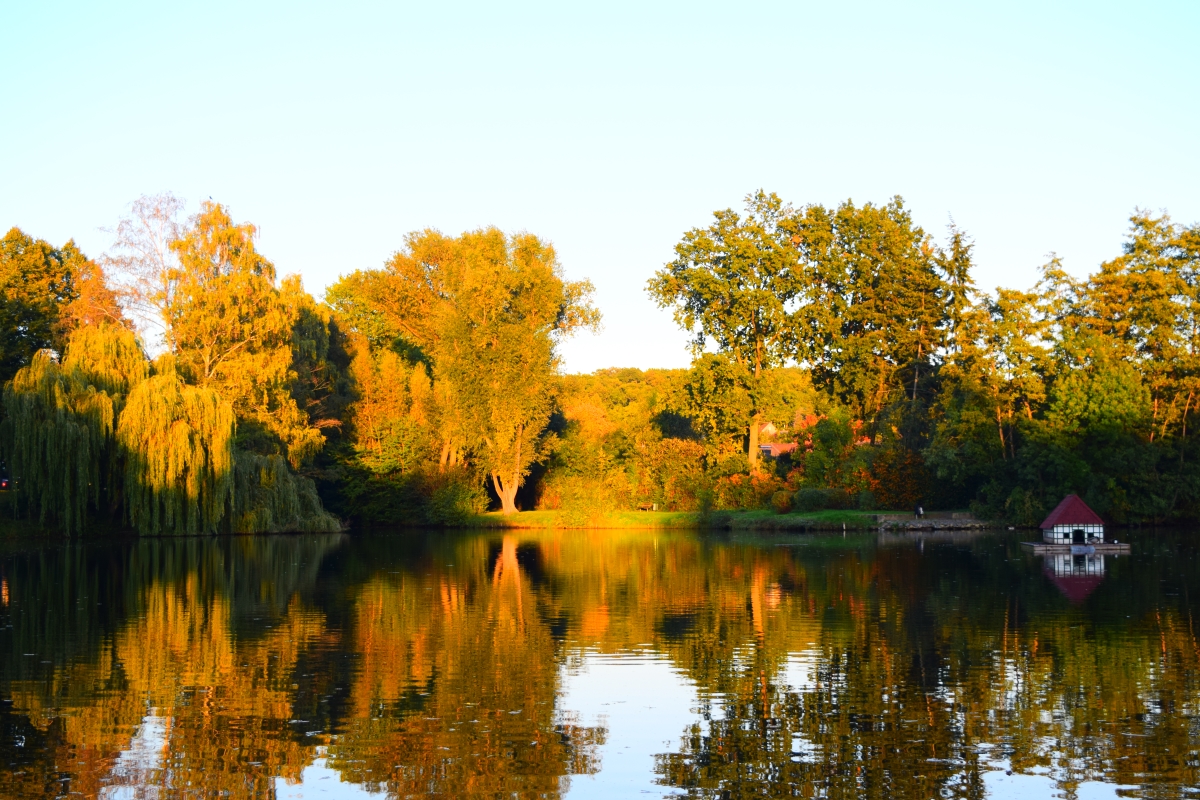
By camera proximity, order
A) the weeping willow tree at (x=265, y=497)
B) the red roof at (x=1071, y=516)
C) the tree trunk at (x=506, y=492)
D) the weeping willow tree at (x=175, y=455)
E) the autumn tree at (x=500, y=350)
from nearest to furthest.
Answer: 1. the red roof at (x=1071, y=516)
2. the weeping willow tree at (x=175, y=455)
3. the weeping willow tree at (x=265, y=497)
4. the autumn tree at (x=500, y=350)
5. the tree trunk at (x=506, y=492)

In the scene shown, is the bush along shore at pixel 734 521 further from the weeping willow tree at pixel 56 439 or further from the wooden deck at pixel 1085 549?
the weeping willow tree at pixel 56 439

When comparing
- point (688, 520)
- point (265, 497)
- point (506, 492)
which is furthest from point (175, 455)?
point (688, 520)

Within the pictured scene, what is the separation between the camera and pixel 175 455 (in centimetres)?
4403

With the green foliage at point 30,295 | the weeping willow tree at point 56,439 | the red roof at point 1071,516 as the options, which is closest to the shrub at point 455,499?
the green foliage at point 30,295

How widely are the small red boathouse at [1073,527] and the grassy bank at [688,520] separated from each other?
13285 millimetres

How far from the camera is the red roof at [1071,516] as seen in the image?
136ft

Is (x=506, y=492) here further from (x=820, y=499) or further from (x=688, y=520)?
(x=820, y=499)

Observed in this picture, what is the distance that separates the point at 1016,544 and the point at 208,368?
1373 inches

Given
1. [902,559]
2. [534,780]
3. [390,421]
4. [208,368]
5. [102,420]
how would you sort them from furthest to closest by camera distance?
[390,421] → [208,368] → [102,420] → [902,559] → [534,780]

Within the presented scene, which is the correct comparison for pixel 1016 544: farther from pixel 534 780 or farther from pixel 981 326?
pixel 534 780

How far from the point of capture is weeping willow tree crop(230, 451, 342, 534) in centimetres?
4812

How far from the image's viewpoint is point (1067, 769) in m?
10.9

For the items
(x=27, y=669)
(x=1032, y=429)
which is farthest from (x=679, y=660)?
(x=1032, y=429)

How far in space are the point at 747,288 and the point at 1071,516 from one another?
24367 mm
